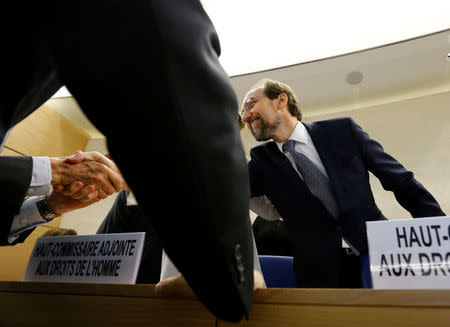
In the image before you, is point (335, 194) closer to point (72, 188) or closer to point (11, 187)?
point (72, 188)

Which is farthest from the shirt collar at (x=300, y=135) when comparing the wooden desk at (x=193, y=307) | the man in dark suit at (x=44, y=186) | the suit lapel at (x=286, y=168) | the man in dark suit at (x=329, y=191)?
the wooden desk at (x=193, y=307)

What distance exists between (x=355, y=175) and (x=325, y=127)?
11.9 inches

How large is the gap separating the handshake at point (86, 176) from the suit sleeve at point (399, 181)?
3.56 ft

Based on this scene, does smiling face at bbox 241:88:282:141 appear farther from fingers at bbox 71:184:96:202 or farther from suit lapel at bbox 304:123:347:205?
fingers at bbox 71:184:96:202

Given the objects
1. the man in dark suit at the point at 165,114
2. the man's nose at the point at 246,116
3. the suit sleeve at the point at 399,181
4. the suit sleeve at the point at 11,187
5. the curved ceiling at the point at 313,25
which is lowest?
the suit sleeve at the point at 399,181

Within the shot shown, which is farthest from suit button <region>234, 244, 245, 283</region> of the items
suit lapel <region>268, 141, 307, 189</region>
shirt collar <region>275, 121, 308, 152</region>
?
shirt collar <region>275, 121, 308, 152</region>

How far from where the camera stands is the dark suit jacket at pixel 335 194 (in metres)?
1.30

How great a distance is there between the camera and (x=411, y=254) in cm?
Result: 54

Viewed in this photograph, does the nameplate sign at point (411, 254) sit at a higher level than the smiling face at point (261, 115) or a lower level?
higher

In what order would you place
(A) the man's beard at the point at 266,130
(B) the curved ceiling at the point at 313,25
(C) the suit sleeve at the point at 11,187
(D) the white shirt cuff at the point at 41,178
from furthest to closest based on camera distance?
(B) the curved ceiling at the point at 313,25, (A) the man's beard at the point at 266,130, (D) the white shirt cuff at the point at 41,178, (C) the suit sleeve at the point at 11,187

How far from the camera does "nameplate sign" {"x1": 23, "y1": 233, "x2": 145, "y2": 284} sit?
721 mm

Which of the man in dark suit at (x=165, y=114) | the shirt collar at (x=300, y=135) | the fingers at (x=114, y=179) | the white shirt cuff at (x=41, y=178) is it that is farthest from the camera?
the shirt collar at (x=300, y=135)

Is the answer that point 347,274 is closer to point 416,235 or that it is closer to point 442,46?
point 416,235

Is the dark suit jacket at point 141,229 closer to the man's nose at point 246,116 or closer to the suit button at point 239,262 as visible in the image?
the man's nose at point 246,116
